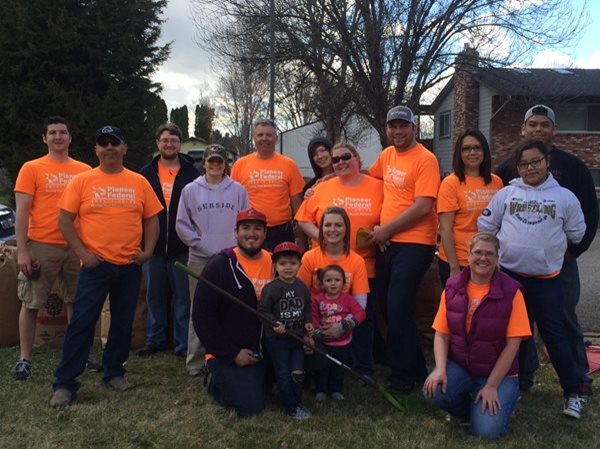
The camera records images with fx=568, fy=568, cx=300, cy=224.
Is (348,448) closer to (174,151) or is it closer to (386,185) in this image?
(386,185)

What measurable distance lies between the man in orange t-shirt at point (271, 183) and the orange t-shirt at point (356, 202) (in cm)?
65

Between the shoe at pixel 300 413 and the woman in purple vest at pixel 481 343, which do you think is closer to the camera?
the woman in purple vest at pixel 481 343

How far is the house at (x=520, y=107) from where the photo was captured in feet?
54.9

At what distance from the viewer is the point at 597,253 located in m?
11.7

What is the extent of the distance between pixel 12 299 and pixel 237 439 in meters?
3.10

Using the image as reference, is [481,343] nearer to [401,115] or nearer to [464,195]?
[464,195]

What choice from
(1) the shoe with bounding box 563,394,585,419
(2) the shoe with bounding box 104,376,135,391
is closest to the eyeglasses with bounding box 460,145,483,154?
(1) the shoe with bounding box 563,394,585,419

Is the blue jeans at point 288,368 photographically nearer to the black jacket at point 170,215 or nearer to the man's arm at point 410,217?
the man's arm at point 410,217

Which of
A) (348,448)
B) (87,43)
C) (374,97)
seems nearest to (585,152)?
(374,97)

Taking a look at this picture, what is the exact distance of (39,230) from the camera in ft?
15.4

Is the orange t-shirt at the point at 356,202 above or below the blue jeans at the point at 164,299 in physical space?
above

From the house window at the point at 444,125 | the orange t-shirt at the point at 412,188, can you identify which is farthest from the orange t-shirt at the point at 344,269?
the house window at the point at 444,125

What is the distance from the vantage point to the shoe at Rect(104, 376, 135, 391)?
437 cm

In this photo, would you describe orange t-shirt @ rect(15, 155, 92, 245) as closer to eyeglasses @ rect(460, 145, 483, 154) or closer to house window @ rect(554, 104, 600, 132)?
eyeglasses @ rect(460, 145, 483, 154)
